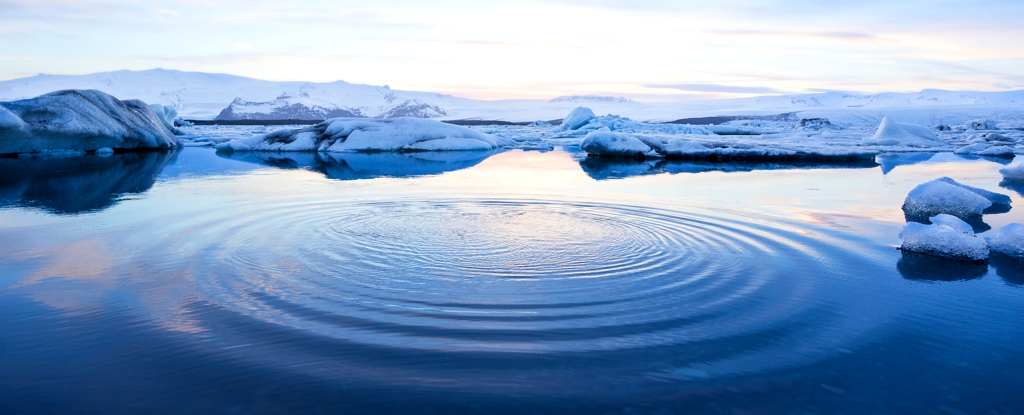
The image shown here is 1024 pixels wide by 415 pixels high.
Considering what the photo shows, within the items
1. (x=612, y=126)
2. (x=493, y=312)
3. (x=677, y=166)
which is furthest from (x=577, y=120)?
(x=493, y=312)

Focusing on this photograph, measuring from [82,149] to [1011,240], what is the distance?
703 inches

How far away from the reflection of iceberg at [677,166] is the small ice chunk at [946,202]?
15.2ft

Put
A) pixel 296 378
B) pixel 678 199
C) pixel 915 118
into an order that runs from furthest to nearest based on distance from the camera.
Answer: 1. pixel 915 118
2. pixel 678 199
3. pixel 296 378

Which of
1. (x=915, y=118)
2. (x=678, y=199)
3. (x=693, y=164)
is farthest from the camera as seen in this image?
(x=915, y=118)

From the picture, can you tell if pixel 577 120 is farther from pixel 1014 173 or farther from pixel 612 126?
pixel 1014 173

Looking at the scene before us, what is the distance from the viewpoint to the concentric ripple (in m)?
2.92

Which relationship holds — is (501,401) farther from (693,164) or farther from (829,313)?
(693,164)

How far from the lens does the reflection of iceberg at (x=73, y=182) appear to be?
6.86 metres

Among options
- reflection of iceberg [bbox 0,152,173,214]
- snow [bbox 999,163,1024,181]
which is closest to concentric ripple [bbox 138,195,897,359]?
reflection of iceberg [bbox 0,152,173,214]

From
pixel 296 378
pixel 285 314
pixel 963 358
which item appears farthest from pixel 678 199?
pixel 296 378

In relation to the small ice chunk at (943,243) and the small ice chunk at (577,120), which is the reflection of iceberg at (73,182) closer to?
the small ice chunk at (943,243)

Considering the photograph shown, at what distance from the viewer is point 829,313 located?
127 inches

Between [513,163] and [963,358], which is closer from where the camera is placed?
[963,358]

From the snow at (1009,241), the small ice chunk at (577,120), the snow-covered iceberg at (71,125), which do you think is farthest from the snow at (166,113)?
the snow at (1009,241)
